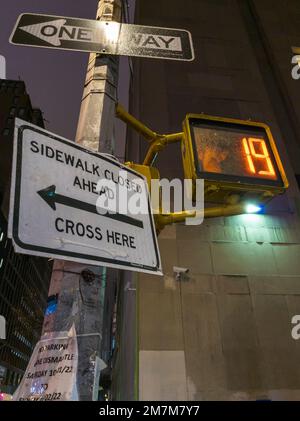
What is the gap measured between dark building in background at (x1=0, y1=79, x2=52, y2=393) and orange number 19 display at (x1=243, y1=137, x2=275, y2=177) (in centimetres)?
5801

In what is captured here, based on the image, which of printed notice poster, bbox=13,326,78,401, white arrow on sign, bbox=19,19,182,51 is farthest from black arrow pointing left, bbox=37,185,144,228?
white arrow on sign, bbox=19,19,182,51

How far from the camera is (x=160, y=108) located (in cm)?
878

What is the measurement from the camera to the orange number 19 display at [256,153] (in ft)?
10.4

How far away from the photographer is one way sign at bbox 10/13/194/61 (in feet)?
9.43

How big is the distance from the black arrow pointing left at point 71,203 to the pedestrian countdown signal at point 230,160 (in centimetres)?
130

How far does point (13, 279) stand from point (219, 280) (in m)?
71.1

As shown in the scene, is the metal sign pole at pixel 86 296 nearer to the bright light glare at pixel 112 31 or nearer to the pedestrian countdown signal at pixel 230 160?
the bright light glare at pixel 112 31

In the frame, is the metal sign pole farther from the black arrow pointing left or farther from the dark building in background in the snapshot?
the dark building in background

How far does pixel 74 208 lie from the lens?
5.69 ft

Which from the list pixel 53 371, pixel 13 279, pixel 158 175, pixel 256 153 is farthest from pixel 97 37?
pixel 13 279

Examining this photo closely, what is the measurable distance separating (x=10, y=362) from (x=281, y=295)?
→ 246 ft

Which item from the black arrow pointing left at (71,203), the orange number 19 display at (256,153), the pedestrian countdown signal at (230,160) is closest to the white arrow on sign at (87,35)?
the pedestrian countdown signal at (230,160)
